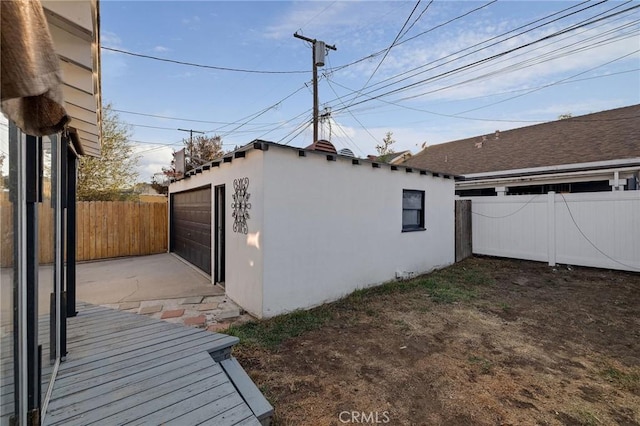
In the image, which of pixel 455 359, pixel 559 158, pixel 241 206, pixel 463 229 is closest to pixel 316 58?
pixel 241 206

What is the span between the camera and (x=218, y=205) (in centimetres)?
653

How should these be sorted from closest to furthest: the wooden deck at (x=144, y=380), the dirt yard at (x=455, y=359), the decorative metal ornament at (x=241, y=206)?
the wooden deck at (x=144, y=380)
the dirt yard at (x=455, y=359)
the decorative metal ornament at (x=241, y=206)

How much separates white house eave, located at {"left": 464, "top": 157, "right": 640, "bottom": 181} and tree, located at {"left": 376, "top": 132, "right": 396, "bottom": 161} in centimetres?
1064

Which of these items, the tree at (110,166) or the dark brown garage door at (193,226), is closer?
the dark brown garage door at (193,226)

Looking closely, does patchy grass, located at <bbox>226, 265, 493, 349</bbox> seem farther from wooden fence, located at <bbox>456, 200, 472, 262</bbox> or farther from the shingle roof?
the shingle roof

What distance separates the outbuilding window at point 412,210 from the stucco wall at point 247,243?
3774mm

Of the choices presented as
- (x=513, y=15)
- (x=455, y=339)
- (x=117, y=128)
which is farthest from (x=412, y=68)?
(x=117, y=128)

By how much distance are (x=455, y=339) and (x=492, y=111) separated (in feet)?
42.7

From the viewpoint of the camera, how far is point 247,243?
16.3ft

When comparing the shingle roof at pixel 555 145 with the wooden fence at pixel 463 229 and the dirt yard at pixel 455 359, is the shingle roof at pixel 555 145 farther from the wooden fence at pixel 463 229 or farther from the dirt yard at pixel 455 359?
the dirt yard at pixel 455 359

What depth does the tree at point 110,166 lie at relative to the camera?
39.5 feet

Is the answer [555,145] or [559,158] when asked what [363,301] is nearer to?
[559,158]

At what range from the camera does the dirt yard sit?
2.52m

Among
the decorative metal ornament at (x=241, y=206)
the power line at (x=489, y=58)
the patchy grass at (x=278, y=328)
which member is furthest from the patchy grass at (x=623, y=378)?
the power line at (x=489, y=58)
